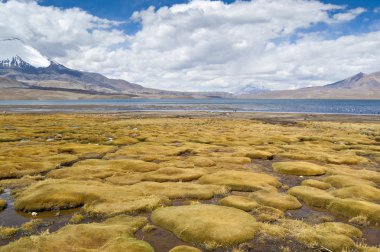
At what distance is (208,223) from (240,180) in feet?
39.0

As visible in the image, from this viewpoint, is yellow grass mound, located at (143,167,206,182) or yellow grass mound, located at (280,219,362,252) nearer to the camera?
yellow grass mound, located at (280,219,362,252)

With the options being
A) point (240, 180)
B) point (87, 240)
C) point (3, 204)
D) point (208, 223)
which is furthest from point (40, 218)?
point (240, 180)

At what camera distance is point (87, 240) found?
17.9m

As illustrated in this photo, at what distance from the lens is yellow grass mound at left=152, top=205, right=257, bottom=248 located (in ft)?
61.6

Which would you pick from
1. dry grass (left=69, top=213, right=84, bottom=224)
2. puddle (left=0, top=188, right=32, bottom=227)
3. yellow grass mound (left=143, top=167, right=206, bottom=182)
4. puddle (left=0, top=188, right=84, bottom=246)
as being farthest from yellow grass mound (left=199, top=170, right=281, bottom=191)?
puddle (left=0, top=188, right=32, bottom=227)

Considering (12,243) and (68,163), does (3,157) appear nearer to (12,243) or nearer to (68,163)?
(68,163)

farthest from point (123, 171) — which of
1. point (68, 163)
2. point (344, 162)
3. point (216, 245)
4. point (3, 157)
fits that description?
point (344, 162)

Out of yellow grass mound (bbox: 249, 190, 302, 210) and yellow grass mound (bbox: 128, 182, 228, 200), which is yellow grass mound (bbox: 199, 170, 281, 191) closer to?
yellow grass mound (bbox: 128, 182, 228, 200)

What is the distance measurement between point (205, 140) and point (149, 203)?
41.0 metres

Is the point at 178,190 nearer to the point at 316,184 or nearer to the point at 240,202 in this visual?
the point at 240,202

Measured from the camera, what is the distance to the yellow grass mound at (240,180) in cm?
3007

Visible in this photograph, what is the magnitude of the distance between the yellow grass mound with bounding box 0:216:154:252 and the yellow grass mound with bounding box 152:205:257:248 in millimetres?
2443

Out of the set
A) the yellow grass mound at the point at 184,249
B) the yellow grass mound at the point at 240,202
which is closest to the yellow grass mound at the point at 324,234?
the yellow grass mound at the point at 240,202

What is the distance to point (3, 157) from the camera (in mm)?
41938
